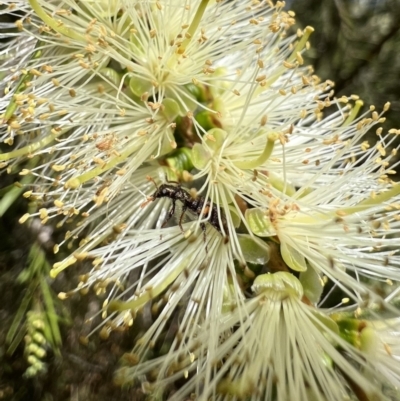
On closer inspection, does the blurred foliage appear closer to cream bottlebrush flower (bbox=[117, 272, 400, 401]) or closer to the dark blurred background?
cream bottlebrush flower (bbox=[117, 272, 400, 401])

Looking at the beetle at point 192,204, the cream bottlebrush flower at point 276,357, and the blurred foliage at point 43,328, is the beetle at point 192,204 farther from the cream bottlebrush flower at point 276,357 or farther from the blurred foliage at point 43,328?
the blurred foliage at point 43,328

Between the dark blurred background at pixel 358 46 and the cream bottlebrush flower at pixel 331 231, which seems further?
the dark blurred background at pixel 358 46

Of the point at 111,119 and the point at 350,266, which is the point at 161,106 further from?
the point at 350,266

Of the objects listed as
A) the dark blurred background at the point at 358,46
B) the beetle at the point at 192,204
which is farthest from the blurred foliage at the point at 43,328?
the dark blurred background at the point at 358,46

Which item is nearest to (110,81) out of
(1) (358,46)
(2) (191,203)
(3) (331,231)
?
(2) (191,203)

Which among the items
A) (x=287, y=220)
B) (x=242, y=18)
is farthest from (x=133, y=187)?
(x=242, y=18)

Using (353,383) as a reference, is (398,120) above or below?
above

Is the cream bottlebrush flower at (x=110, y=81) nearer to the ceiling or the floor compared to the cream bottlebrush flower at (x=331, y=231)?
nearer to the ceiling

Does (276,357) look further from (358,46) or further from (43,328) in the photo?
(358,46)
